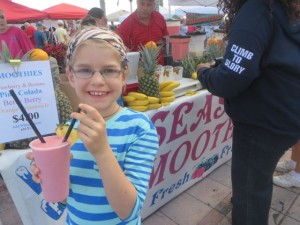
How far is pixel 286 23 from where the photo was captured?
1333 millimetres

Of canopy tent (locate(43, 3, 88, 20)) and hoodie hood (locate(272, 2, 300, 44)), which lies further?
canopy tent (locate(43, 3, 88, 20))

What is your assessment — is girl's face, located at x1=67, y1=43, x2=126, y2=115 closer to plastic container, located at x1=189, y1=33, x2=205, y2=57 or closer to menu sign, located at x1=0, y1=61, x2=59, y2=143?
menu sign, located at x1=0, y1=61, x2=59, y2=143

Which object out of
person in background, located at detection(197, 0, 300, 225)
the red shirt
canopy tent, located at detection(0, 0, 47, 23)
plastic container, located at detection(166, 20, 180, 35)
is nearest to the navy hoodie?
person in background, located at detection(197, 0, 300, 225)

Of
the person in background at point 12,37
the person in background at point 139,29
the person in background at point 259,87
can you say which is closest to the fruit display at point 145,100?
the person in background at point 259,87

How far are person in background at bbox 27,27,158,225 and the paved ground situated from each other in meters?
1.47

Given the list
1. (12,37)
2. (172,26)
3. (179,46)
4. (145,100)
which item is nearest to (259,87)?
(145,100)

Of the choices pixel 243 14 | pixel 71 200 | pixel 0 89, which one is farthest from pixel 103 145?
pixel 243 14

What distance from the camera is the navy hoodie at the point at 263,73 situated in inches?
51.2

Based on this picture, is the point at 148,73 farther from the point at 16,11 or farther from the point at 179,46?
the point at 16,11

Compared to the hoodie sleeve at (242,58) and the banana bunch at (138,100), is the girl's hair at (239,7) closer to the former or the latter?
the hoodie sleeve at (242,58)

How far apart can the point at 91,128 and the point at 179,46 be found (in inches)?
99.2

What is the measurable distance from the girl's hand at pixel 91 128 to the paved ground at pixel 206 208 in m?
1.84

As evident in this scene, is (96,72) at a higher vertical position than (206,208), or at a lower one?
higher

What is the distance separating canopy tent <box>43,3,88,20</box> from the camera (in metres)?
11.4
